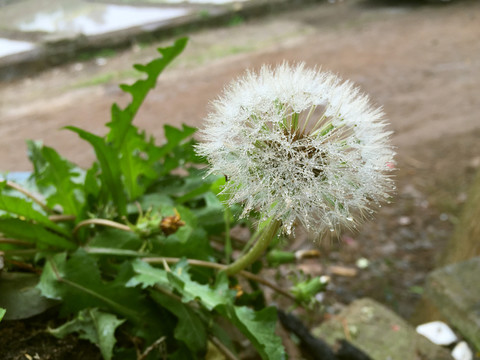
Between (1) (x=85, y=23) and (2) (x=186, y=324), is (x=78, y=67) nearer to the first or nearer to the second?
(1) (x=85, y=23)

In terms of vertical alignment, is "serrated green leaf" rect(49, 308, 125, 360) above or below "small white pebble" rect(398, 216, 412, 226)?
above

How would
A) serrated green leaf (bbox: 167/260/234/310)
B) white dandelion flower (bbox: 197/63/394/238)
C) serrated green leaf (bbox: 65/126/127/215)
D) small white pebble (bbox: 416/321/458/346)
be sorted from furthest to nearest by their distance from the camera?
small white pebble (bbox: 416/321/458/346) → serrated green leaf (bbox: 65/126/127/215) → serrated green leaf (bbox: 167/260/234/310) → white dandelion flower (bbox: 197/63/394/238)

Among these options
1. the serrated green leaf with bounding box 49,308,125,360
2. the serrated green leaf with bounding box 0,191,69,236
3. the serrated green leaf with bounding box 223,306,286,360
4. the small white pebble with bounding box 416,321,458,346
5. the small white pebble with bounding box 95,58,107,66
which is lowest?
the small white pebble with bounding box 416,321,458,346

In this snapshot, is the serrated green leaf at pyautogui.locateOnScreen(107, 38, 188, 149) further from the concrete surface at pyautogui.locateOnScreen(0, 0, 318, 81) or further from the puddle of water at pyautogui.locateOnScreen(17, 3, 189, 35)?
the puddle of water at pyautogui.locateOnScreen(17, 3, 189, 35)

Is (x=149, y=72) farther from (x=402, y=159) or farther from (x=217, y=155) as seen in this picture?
(x=402, y=159)

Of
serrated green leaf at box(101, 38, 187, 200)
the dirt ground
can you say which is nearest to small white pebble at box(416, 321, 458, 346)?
the dirt ground

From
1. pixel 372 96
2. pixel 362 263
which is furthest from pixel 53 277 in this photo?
pixel 372 96

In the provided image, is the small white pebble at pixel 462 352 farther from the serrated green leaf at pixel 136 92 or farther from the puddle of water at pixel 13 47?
the puddle of water at pixel 13 47
